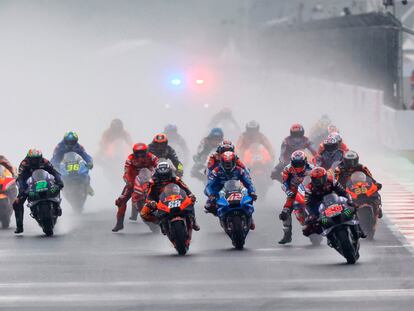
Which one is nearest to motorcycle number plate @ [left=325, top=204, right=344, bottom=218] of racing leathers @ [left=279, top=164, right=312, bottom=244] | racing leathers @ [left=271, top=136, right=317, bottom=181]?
racing leathers @ [left=279, top=164, right=312, bottom=244]

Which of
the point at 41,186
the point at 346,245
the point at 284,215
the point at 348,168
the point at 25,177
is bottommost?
the point at 346,245

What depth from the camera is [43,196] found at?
2256 cm

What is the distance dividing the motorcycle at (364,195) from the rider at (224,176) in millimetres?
1461

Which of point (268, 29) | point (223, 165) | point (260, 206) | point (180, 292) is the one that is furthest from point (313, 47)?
point (180, 292)

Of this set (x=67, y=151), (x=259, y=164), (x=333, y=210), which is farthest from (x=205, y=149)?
(x=333, y=210)

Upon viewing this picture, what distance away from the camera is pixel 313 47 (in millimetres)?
68688

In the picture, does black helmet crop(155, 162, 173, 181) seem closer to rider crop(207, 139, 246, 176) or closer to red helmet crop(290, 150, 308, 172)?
rider crop(207, 139, 246, 176)

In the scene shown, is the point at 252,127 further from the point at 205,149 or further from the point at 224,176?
the point at 224,176

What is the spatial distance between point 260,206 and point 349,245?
9117mm

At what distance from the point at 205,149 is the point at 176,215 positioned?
30.5 ft

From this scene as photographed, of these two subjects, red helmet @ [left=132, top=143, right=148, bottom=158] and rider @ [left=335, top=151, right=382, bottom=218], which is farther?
red helmet @ [left=132, top=143, right=148, bottom=158]

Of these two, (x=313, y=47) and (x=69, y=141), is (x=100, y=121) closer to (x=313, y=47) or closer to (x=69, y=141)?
(x=313, y=47)

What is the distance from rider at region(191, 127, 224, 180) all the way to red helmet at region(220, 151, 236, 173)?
7.14m

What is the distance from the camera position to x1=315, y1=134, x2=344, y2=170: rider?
82.3ft
